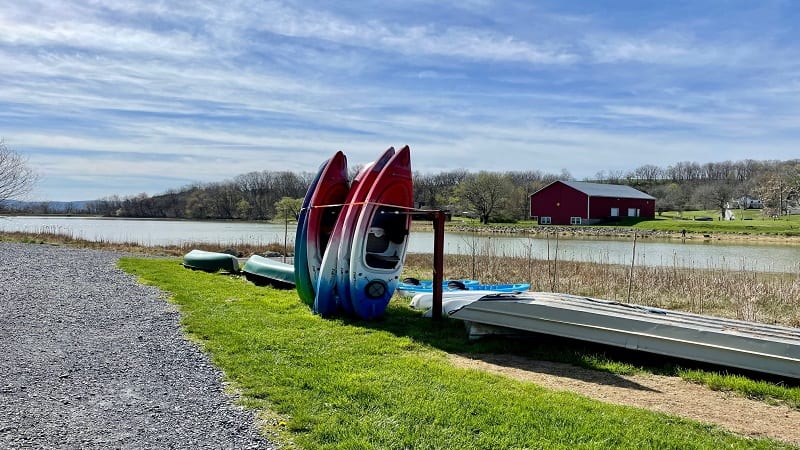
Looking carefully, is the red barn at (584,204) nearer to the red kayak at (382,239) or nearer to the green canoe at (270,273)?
the green canoe at (270,273)

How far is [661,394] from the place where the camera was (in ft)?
18.1

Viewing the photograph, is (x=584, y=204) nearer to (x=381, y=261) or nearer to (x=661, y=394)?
(x=381, y=261)

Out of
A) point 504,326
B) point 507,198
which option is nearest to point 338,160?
point 504,326

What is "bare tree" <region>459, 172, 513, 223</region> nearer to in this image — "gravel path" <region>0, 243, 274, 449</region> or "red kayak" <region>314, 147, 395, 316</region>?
"gravel path" <region>0, 243, 274, 449</region>

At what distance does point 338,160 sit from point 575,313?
4875 mm

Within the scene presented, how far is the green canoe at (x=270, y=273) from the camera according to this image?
12384 mm

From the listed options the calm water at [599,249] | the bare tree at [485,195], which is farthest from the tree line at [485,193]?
the calm water at [599,249]

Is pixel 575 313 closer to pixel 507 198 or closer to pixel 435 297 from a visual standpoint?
pixel 435 297

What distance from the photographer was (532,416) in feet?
14.9

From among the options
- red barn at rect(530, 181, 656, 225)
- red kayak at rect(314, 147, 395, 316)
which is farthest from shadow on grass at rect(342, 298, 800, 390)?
red barn at rect(530, 181, 656, 225)

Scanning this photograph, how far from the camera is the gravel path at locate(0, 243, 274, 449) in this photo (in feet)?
13.6

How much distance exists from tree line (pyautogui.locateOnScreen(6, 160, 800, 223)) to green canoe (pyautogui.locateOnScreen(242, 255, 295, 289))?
4620cm

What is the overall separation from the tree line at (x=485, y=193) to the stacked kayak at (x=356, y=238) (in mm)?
50482

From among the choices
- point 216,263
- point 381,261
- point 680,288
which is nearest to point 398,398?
point 381,261
